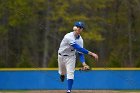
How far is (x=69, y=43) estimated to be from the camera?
10641 mm

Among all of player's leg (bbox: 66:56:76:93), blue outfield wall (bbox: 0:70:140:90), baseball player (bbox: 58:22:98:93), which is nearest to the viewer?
baseball player (bbox: 58:22:98:93)

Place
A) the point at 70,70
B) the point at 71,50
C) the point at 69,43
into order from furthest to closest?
the point at 71,50, the point at 70,70, the point at 69,43

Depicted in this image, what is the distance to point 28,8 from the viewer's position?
101ft

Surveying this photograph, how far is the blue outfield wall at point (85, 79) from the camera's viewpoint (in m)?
19.2

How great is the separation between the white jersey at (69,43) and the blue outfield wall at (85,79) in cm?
827

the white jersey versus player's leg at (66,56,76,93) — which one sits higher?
the white jersey

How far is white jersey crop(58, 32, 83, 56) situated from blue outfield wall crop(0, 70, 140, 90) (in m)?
8.27

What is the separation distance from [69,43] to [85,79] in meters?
8.77

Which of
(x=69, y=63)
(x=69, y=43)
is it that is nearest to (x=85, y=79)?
(x=69, y=63)

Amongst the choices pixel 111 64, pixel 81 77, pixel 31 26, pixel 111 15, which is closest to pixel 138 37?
pixel 111 15

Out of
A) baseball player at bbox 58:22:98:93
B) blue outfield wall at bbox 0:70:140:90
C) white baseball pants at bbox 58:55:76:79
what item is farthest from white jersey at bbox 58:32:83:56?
blue outfield wall at bbox 0:70:140:90

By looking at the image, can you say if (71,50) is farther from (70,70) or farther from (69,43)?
(70,70)

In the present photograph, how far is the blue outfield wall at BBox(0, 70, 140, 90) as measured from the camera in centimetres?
1925

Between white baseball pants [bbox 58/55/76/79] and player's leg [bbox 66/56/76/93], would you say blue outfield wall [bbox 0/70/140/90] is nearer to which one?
white baseball pants [bbox 58/55/76/79]
